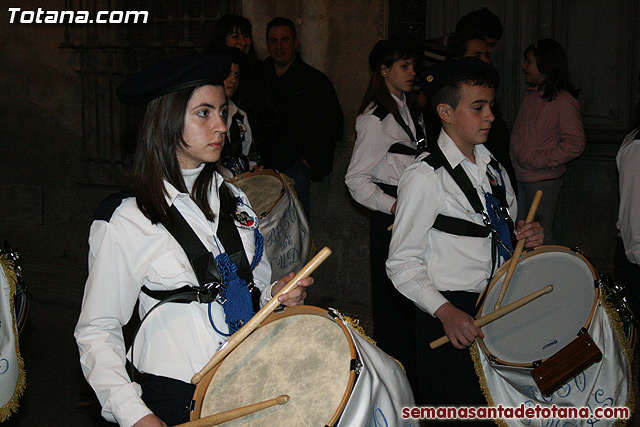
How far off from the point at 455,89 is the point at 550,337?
3.66 ft

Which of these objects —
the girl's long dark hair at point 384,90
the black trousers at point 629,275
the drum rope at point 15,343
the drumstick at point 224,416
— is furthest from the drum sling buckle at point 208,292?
the girl's long dark hair at point 384,90

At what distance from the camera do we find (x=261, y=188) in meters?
5.03

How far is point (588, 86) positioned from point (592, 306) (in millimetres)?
3502

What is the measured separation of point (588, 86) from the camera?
621 cm

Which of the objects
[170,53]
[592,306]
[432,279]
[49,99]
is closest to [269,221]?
[432,279]

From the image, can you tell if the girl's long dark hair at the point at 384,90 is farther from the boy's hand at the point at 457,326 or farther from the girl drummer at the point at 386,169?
the boy's hand at the point at 457,326

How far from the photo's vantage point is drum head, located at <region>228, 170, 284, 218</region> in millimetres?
4891

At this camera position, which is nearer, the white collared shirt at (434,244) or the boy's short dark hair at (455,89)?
the white collared shirt at (434,244)

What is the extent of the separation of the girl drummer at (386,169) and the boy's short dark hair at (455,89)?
1.33 metres

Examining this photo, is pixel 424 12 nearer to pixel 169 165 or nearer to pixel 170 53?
pixel 170 53

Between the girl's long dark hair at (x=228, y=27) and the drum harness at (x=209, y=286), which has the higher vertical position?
the girl's long dark hair at (x=228, y=27)

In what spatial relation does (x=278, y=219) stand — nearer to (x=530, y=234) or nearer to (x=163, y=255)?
(x=530, y=234)

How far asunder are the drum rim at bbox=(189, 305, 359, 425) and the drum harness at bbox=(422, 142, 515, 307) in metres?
1.02

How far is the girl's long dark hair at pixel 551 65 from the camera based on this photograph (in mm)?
5836
